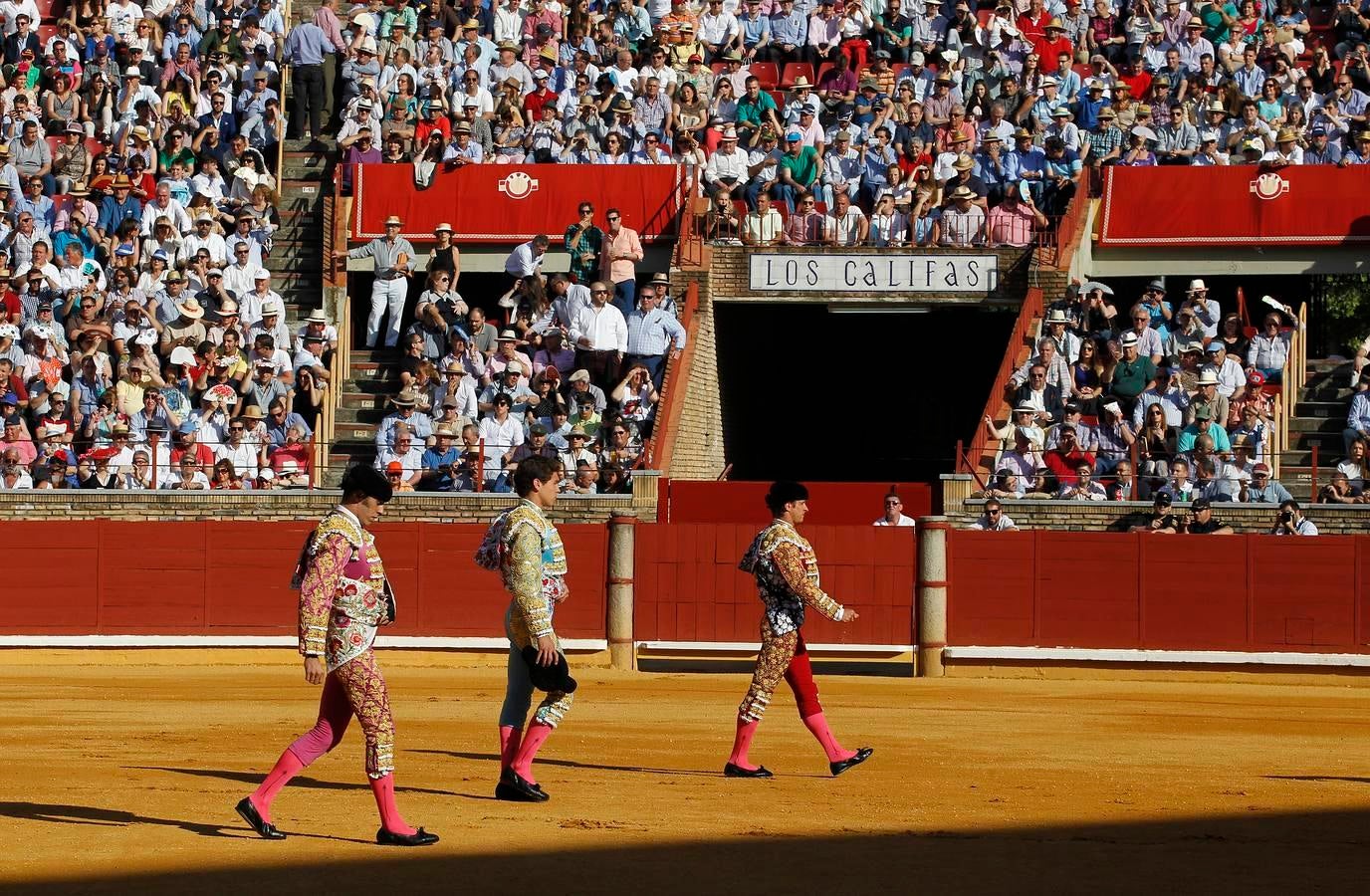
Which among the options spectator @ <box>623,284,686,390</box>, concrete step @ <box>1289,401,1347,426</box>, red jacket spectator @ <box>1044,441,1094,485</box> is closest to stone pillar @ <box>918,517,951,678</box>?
red jacket spectator @ <box>1044,441,1094,485</box>

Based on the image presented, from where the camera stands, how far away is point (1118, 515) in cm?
1891

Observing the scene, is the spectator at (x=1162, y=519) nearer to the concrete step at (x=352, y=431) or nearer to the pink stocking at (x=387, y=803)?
the concrete step at (x=352, y=431)

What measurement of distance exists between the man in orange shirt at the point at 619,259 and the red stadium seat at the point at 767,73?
3687mm

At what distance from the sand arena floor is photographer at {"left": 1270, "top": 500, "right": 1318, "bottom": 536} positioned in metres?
2.17

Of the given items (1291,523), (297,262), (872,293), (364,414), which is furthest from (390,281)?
(1291,523)

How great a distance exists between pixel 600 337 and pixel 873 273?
3.28 m

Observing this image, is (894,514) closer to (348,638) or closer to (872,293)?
(872,293)

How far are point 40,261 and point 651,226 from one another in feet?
21.6

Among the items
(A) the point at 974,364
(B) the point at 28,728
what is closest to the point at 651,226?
(A) the point at 974,364

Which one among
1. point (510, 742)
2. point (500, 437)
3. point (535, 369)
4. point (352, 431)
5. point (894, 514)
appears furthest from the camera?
point (352, 431)

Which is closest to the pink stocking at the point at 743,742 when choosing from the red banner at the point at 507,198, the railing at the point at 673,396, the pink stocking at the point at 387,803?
the pink stocking at the point at 387,803

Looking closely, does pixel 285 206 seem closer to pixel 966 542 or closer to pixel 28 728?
pixel 966 542

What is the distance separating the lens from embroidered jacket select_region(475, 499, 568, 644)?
29.8 feet

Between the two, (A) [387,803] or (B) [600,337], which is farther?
(B) [600,337]
